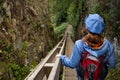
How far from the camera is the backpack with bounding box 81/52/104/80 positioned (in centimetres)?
450

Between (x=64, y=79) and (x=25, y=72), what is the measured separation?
1437 millimetres

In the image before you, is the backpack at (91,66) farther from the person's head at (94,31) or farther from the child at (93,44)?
the person's head at (94,31)

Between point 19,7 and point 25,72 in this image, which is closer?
point 25,72

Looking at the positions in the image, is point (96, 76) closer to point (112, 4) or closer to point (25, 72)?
point (112, 4)

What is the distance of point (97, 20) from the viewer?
4520 mm

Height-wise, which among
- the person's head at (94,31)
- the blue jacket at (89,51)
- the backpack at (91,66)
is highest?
the person's head at (94,31)

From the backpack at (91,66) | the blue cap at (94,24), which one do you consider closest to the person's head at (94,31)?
the blue cap at (94,24)

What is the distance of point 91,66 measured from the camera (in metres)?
4.49

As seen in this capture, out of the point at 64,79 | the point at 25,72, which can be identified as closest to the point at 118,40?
the point at 64,79

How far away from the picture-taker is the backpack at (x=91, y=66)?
14.8 ft

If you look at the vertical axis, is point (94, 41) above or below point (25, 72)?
above

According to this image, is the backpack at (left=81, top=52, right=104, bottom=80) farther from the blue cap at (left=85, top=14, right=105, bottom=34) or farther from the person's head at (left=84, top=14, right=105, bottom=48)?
the blue cap at (left=85, top=14, right=105, bottom=34)

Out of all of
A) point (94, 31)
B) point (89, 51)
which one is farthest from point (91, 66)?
point (94, 31)

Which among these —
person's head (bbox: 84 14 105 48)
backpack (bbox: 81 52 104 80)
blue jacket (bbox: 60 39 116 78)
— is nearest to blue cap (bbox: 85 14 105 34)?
person's head (bbox: 84 14 105 48)
